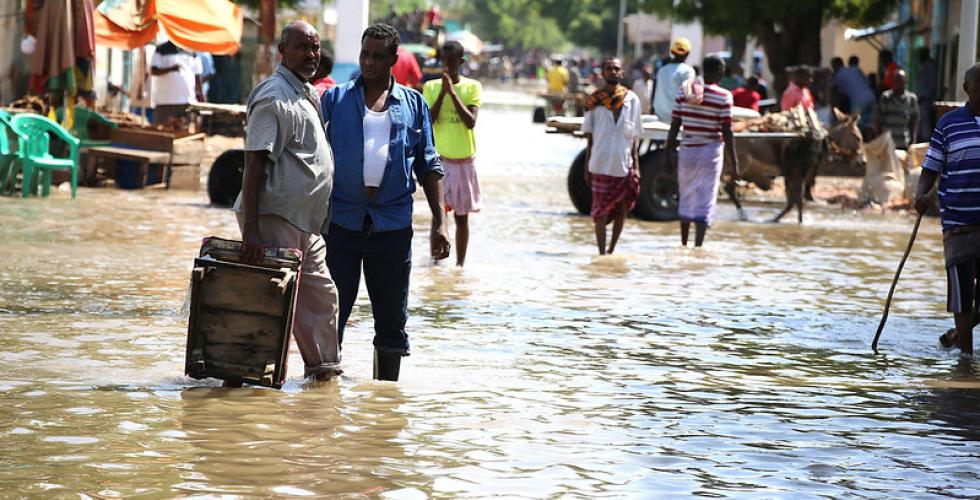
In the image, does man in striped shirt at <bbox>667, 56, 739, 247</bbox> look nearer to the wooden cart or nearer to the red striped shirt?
the red striped shirt

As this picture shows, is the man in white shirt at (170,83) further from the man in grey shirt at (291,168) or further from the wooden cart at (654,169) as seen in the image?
the man in grey shirt at (291,168)

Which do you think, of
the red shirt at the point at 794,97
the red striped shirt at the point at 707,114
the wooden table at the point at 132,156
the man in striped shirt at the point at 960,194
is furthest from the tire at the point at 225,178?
the man in striped shirt at the point at 960,194

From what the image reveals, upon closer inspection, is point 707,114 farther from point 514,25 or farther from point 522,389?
point 514,25

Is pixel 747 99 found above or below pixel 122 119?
above

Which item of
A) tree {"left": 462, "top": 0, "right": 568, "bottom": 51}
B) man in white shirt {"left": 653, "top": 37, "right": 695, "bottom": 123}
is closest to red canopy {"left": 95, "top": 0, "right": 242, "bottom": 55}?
man in white shirt {"left": 653, "top": 37, "right": 695, "bottom": 123}

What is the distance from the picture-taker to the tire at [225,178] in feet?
55.0

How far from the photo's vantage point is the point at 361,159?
23.2 feet

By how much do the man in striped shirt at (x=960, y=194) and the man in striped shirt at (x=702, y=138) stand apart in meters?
4.75

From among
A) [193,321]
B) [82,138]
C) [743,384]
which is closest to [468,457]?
[193,321]

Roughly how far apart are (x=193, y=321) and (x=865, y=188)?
1485 cm

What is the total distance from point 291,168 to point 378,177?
0.42 metres

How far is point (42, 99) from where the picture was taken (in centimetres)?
1841

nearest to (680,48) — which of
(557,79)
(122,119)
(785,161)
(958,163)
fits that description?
(785,161)

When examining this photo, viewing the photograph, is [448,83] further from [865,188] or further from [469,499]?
[865,188]
